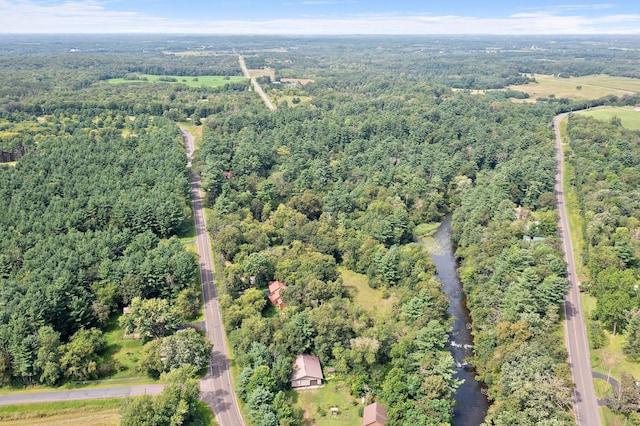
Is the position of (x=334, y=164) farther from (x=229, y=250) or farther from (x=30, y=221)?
(x=30, y=221)

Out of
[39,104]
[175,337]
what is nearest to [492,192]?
[175,337]

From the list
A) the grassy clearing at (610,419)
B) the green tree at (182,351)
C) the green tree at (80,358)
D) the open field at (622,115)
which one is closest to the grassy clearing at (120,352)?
the green tree at (80,358)

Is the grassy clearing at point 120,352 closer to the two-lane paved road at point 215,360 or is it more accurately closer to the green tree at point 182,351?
the green tree at point 182,351

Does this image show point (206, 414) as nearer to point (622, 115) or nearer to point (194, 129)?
point (194, 129)

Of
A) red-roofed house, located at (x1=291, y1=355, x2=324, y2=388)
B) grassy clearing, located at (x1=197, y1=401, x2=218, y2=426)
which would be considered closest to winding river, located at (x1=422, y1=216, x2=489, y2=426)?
red-roofed house, located at (x1=291, y1=355, x2=324, y2=388)

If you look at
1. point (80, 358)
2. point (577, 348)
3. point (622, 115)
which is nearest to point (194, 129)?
point (80, 358)

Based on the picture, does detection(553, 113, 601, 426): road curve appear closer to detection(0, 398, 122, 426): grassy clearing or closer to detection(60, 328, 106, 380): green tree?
detection(0, 398, 122, 426): grassy clearing
